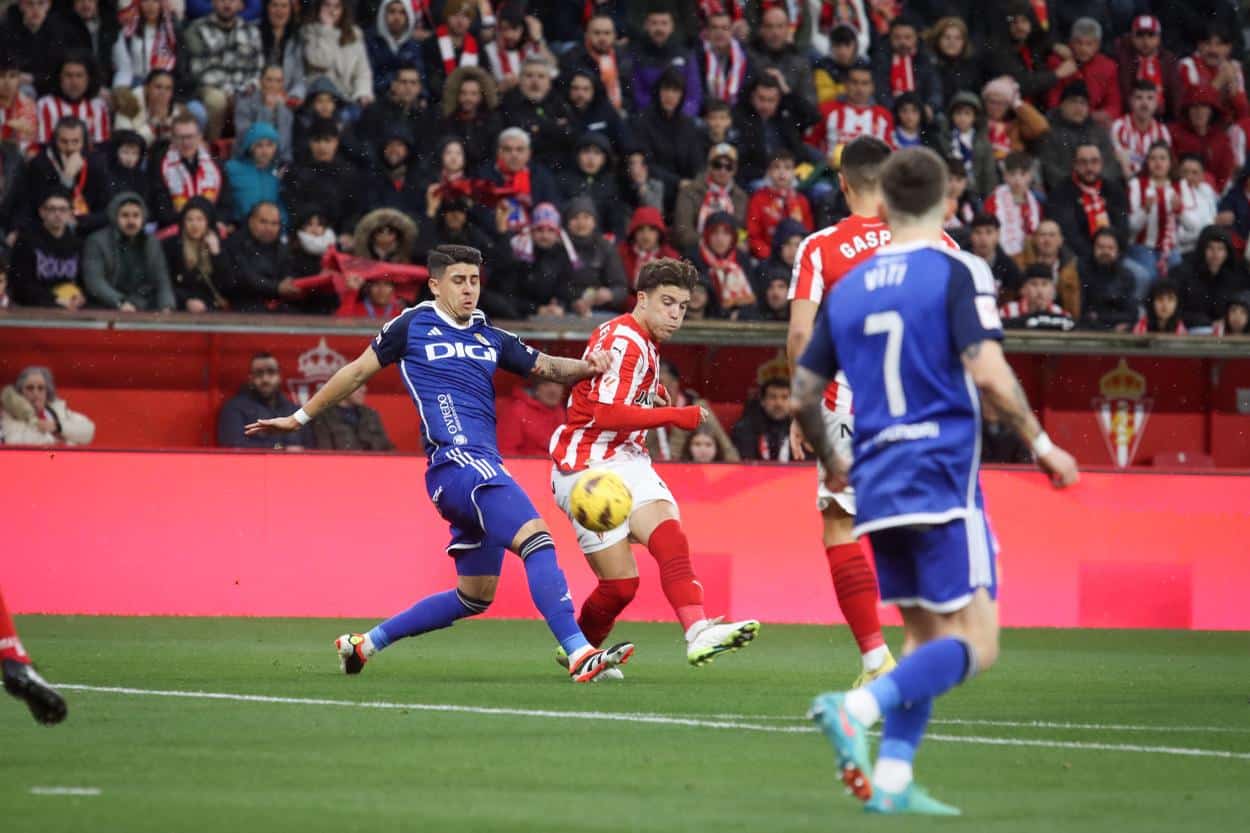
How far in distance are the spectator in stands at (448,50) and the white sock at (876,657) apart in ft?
35.3

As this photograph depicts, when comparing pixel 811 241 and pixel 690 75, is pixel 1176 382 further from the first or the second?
pixel 811 241

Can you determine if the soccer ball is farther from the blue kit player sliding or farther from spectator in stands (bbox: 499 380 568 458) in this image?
spectator in stands (bbox: 499 380 568 458)

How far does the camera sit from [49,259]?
1656 centimetres

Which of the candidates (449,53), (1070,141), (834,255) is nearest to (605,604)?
(834,255)

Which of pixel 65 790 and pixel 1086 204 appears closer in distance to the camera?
pixel 65 790

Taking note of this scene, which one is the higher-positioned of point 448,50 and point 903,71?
point 448,50

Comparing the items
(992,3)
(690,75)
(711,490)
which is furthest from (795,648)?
(992,3)

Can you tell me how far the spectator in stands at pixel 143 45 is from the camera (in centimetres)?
1811

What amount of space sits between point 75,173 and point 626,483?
7717 millimetres

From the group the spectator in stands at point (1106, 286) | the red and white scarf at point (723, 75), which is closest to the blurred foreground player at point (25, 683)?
the spectator in stands at point (1106, 286)

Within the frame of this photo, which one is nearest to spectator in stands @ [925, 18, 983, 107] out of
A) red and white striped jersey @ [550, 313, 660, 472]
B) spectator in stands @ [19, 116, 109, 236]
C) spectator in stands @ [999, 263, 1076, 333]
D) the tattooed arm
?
spectator in stands @ [999, 263, 1076, 333]

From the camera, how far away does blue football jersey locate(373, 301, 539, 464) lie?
1059 cm

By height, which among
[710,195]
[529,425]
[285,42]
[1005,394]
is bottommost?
[529,425]

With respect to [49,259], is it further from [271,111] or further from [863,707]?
[863,707]
